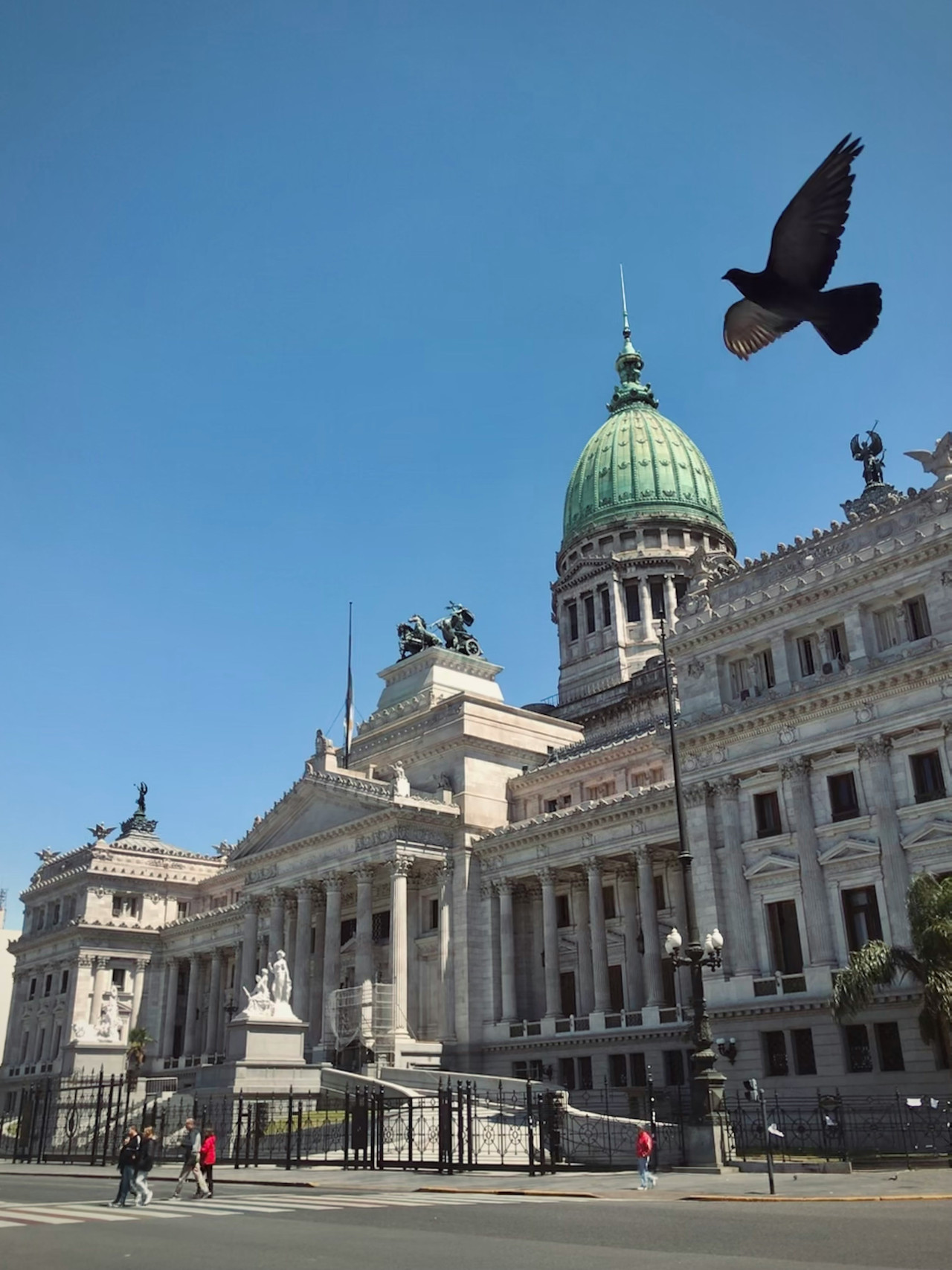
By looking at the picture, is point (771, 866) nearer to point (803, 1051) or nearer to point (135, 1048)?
point (803, 1051)

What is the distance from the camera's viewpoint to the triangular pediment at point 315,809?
63.4 m

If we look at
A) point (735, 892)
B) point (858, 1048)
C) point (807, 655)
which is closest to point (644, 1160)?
point (858, 1048)

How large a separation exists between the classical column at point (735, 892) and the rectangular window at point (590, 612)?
51380 millimetres

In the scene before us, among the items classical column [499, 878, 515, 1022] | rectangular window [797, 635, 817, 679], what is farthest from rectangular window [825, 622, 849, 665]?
classical column [499, 878, 515, 1022]

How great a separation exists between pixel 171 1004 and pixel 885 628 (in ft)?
222

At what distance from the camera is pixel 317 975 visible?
69438 mm

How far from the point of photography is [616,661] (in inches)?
3637

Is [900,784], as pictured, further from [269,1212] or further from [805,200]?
[805,200]

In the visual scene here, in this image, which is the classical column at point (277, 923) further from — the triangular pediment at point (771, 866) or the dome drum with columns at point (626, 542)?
the triangular pediment at point (771, 866)

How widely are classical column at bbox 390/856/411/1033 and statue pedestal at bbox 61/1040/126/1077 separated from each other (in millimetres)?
16282

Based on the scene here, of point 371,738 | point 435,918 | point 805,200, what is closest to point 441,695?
point 371,738

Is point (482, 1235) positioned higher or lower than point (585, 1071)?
lower

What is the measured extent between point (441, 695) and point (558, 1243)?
56884 mm

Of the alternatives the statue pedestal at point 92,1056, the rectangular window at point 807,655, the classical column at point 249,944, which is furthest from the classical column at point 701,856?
the statue pedestal at point 92,1056
